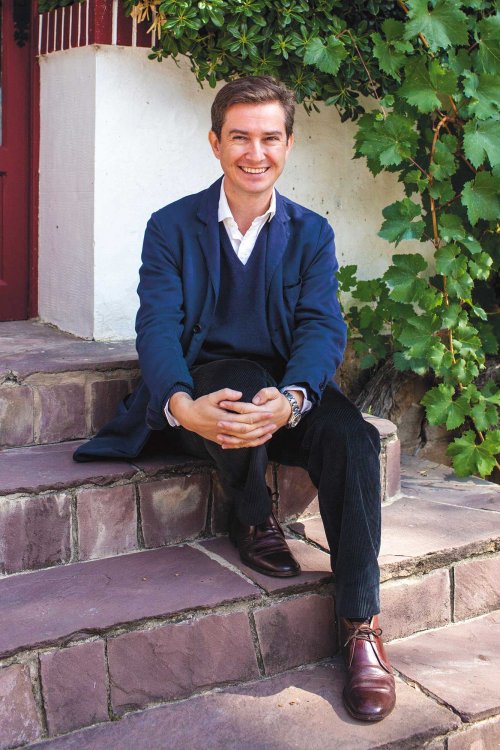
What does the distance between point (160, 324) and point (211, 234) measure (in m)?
0.32

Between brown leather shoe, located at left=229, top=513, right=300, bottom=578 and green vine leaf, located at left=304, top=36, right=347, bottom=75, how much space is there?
1768 mm

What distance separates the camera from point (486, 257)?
359 cm

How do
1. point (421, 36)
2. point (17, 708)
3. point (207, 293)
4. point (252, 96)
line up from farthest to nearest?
point (421, 36)
point (207, 293)
point (252, 96)
point (17, 708)

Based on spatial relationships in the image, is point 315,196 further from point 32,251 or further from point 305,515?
point 305,515

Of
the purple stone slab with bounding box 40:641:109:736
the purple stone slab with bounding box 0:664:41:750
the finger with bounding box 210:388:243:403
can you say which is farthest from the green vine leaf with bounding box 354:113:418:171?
the purple stone slab with bounding box 0:664:41:750

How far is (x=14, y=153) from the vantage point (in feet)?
13.2

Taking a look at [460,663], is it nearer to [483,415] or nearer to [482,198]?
[483,415]

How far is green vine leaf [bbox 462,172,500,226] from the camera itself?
3.45 m

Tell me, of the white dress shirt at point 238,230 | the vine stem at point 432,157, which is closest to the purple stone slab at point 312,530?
the white dress shirt at point 238,230

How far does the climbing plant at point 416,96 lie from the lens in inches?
133

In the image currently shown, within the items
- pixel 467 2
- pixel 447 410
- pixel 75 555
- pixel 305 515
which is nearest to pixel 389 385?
pixel 447 410

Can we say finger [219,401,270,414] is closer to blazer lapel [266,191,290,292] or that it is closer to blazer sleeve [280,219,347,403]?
blazer sleeve [280,219,347,403]

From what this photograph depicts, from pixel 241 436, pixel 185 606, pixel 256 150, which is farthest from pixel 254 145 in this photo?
pixel 185 606

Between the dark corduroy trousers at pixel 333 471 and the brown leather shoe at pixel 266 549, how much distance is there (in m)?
0.09
